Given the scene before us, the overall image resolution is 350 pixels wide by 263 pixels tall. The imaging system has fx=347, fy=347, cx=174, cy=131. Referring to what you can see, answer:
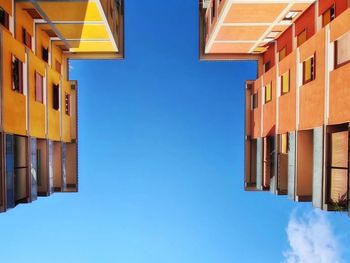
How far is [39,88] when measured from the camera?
65.1 ft

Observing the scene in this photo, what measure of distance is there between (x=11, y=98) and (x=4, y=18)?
4.12 meters

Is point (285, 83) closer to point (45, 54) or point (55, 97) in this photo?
point (55, 97)

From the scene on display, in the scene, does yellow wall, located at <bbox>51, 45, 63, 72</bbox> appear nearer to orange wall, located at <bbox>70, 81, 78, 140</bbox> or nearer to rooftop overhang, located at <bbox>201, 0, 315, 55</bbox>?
orange wall, located at <bbox>70, 81, 78, 140</bbox>

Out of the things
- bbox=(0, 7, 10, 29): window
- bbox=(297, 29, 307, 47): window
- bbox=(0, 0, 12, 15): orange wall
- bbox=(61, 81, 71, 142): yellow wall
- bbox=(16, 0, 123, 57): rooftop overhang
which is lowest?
bbox=(61, 81, 71, 142): yellow wall

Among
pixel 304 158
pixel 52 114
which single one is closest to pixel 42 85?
pixel 52 114

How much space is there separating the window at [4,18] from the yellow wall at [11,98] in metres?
1.21

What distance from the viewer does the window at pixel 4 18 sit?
53.4 ft

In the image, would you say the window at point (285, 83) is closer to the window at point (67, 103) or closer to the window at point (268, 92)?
the window at point (268, 92)

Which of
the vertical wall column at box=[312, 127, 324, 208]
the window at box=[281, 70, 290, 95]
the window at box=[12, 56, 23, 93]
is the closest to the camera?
the vertical wall column at box=[312, 127, 324, 208]

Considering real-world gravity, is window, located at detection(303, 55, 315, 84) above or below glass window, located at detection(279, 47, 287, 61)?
below

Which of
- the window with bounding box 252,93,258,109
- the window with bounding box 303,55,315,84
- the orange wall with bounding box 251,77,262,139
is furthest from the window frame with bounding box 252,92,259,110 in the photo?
the window with bounding box 303,55,315,84

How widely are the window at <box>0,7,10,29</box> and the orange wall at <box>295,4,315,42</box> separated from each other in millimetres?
14948

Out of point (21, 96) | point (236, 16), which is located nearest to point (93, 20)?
point (21, 96)

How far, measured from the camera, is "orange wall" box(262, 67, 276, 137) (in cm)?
2128
